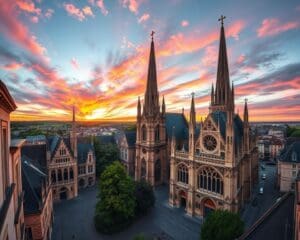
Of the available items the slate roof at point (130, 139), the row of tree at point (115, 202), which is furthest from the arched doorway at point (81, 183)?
the row of tree at point (115, 202)

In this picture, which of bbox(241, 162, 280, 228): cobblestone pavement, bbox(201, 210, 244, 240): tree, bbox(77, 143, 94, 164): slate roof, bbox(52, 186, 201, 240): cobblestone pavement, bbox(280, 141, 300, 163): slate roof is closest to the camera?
bbox(201, 210, 244, 240): tree

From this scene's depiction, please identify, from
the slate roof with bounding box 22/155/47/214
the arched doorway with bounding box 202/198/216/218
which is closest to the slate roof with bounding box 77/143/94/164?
the slate roof with bounding box 22/155/47/214

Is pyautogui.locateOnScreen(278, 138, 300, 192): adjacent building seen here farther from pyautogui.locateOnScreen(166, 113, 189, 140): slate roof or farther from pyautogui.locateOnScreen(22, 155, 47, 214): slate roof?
pyautogui.locateOnScreen(22, 155, 47, 214): slate roof

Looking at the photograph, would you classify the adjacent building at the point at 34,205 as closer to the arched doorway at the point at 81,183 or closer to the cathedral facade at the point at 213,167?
the arched doorway at the point at 81,183

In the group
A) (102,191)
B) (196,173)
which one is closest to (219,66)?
(196,173)

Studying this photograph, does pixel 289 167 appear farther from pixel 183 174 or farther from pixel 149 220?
pixel 149 220

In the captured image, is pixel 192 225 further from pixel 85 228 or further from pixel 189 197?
pixel 85 228
